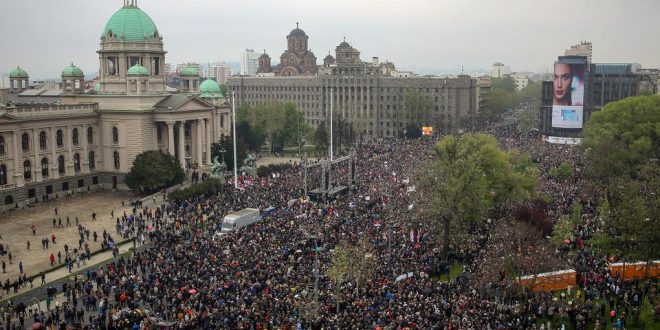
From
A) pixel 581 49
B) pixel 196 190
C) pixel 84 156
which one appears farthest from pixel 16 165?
pixel 581 49

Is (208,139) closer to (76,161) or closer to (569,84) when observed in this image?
(76,161)

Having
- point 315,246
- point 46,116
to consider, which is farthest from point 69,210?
point 315,246

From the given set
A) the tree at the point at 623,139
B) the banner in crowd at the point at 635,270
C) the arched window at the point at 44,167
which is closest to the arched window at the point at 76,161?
the arched window at the point at 44,167

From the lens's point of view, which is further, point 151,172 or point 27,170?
point 27,170

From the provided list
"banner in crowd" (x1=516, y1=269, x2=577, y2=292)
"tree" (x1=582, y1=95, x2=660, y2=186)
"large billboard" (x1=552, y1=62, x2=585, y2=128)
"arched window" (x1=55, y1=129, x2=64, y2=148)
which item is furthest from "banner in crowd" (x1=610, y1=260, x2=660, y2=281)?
Result: "large billboard" (x1=552, y1=62, x2=585, y2=128)

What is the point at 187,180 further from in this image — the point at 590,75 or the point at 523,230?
the point at 590,75
